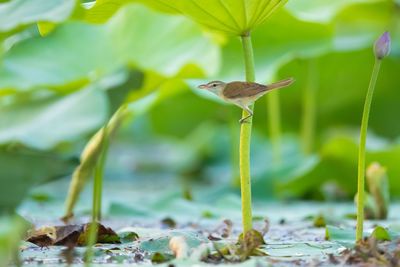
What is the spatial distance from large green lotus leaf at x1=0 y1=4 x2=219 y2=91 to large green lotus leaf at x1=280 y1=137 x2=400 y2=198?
0.52 m

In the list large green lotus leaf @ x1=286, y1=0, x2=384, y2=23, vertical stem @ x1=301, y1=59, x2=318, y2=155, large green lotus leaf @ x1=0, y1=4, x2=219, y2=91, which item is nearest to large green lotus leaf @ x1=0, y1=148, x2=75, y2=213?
large green lotus leaf @ x1=0, y1=4, x2=219, y2=91

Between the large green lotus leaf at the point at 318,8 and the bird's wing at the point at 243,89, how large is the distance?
180cm

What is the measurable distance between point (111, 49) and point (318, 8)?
2.68 feet

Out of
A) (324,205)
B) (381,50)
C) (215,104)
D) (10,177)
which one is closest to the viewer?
(10,177)

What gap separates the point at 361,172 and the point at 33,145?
1.21 meters

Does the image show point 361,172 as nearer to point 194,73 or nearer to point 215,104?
point 194,73

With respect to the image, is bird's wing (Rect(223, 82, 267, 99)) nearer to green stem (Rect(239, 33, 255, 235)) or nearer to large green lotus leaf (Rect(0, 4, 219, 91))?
green stem (Rect(239, 33, 255, 235))

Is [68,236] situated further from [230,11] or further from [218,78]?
[218,78]

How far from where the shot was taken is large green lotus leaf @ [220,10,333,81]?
317 centimetres

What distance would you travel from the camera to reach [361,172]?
144cm

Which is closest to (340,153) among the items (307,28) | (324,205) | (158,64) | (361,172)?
(324,205)

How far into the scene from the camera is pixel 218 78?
10.1 feet

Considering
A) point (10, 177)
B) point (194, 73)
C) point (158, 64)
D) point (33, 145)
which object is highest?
point (158, 64)

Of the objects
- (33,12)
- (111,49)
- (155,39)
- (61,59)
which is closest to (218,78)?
(155,39)
